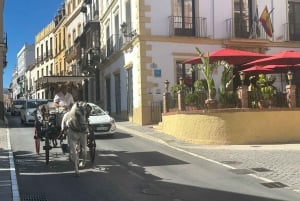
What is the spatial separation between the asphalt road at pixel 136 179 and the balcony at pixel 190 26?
11.0 m

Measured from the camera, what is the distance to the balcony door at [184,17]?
2564cm

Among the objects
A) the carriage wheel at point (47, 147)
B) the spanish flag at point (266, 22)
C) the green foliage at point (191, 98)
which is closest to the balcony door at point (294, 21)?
the spanish flag at point (266, 22)

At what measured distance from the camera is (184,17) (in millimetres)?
25750

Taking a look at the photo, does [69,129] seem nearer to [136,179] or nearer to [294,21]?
[136,179]

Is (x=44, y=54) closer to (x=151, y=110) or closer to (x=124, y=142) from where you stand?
(x=151, y=110)

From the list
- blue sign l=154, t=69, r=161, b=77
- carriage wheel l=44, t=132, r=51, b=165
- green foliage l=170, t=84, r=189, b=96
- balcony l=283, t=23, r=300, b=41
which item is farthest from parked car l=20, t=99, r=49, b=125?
carriage wheel l=44, t=132, r=51, b=165

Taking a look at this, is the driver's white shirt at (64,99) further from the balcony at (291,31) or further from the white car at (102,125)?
the balcony at (291,31)

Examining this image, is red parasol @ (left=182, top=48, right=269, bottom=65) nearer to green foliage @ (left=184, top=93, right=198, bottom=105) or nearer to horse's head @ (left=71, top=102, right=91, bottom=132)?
green foliage @ (left=184, top=93, right=198, bottom=105)

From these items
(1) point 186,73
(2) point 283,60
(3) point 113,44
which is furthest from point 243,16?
(2) point 283,60

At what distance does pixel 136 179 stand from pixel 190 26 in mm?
15814

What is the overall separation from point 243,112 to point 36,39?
5518 cm

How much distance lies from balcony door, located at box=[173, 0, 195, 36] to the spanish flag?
366cm

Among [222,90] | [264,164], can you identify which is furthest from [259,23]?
[264,164]

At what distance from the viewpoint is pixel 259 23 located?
88.3 feet
